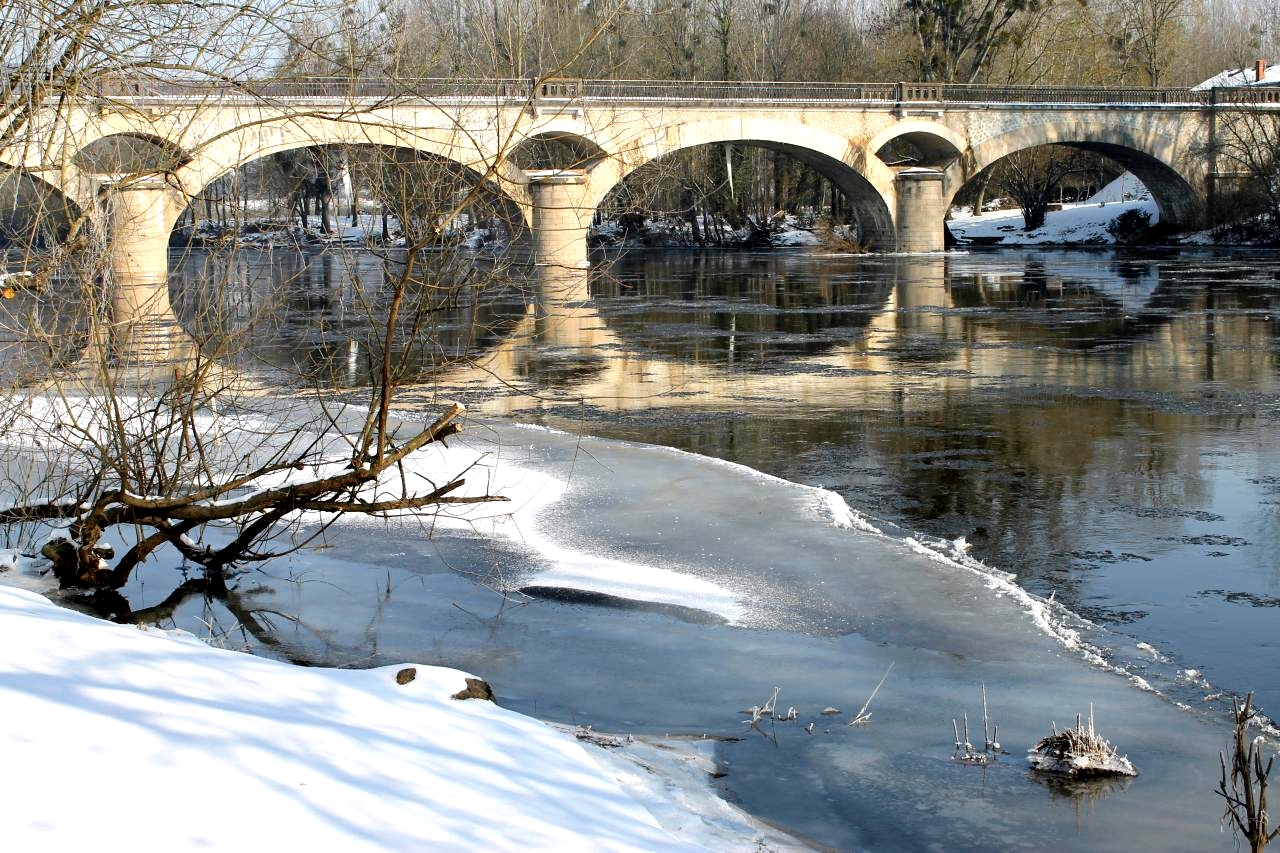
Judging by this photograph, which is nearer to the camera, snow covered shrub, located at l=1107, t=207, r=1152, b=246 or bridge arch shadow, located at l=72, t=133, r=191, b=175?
bridge arch shadow, located at l=72, t=133, r=191, b=175

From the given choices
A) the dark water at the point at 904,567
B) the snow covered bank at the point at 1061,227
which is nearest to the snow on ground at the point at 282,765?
the dark water at the point at 904,567

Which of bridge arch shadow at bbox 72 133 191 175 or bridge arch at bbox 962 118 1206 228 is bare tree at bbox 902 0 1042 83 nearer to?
bridge arch at bbox 962 118 1206 228

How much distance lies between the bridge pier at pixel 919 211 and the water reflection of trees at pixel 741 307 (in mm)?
6557

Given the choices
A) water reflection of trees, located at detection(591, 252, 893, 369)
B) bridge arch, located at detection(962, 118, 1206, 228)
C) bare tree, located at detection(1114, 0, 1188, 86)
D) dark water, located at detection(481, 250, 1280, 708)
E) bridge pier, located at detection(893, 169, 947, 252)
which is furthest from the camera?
bare tree, located at detection(1114, 0, 1188, 86)

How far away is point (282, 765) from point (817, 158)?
1839 inches

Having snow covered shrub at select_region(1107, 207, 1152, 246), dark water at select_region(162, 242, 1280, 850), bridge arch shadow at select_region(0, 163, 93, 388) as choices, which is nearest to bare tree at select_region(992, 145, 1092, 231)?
snow covered shrub at select_region(1107, 207, 1152, 246)

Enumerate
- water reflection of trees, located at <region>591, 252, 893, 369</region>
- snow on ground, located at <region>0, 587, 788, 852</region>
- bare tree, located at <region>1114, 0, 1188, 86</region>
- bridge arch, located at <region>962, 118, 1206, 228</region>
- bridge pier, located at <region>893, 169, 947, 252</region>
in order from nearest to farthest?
snow on ground, located at <region>0, 587, 788, 852</region>
water reflection of trees, located at <region>591, 252, 893, 369</region>
bridge pier, located at <region>893, 169, 947, 252</region>
bridge arch, located at <region>962, 118, 1206, 228</region>
bare tree, located at <region>1114, 0, 1188, 86</region>

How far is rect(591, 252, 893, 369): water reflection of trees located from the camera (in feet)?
62.9

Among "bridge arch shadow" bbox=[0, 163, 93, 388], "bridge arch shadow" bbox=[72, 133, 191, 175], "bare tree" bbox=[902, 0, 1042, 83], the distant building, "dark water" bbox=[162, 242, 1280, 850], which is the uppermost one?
"bare tree" bbox=[902, 0, 1042, 83]

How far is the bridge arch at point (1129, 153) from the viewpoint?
4950cm

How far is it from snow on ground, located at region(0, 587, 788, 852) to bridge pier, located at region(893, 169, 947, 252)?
4555 centimetres

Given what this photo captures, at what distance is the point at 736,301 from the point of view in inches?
1093

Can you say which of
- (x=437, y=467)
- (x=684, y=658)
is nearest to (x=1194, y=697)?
(x=684, y=658)

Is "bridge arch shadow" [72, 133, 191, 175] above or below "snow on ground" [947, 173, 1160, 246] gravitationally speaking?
below
